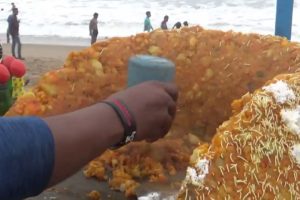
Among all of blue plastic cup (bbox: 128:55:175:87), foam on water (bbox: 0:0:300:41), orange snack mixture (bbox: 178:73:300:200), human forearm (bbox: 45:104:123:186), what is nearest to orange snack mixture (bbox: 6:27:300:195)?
blue plastic cup (bbox: 128:55:175:87)

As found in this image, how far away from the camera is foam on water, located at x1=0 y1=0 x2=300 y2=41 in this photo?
2669cm

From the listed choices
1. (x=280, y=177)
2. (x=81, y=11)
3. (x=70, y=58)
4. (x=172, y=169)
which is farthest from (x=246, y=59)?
(x=81, y=11)

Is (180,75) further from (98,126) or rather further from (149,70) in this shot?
(98,126)

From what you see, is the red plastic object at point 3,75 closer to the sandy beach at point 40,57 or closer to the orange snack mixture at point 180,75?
the orange snack mixture at point 180,75

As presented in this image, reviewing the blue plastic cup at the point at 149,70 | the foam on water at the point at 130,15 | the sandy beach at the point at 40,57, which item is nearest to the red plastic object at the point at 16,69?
the blue plastic cup at the point at 149,70

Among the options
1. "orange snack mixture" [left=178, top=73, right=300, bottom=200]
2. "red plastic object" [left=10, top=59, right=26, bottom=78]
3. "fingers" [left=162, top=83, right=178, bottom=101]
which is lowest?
"red plastic object" [left=10, top=59, right=26, bottom=78]

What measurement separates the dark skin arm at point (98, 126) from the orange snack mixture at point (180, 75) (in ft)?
4.92

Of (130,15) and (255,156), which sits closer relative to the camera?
(255,156)

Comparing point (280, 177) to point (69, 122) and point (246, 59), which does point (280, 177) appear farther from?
point (246, 59)

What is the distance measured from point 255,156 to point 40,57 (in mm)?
17283

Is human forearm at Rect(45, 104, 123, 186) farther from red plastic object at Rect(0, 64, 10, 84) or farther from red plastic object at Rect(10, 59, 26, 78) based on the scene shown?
red plastic object at Rect(10, 59, 26, 78)

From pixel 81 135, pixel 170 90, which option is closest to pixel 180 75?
pixel 170 90

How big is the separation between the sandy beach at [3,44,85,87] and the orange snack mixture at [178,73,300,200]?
1121 centimetres

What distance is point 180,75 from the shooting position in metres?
3.17
